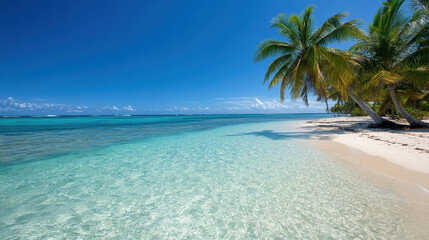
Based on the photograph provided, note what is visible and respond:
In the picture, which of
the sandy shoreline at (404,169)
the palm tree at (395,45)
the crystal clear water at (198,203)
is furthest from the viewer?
the palm tree at (395,45)

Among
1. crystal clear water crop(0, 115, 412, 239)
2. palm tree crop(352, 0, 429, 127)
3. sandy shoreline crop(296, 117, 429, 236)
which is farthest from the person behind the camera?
palm tree crop(352, 0, 429, 127)

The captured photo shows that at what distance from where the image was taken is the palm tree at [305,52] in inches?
356

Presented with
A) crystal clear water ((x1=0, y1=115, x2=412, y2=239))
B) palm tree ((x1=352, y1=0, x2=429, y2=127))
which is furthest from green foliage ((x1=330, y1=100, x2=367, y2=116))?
crystal clear water ((x1=0, y1=115, x2=412, y2=239))

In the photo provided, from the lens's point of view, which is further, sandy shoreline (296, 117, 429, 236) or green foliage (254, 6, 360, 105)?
green foliage (254, 6, 360, 105)

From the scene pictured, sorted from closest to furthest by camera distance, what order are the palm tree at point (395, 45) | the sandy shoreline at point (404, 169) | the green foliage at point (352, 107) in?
the sandy shoreline at point (404, 169) → the palm tree at point (395, 45) → the green foliage at point (352, 107)

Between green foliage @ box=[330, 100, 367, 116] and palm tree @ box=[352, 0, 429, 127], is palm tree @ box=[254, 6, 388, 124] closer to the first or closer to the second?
palm tree @ box=[352, 0, 429, 127]

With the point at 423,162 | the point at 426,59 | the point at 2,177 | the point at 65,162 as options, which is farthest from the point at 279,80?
the point at 2,177

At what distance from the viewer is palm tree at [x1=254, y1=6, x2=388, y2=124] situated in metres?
9.04

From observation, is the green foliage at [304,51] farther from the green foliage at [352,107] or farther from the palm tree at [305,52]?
the green foliage at [352,107]

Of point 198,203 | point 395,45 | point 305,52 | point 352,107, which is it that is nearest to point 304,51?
point 305,52

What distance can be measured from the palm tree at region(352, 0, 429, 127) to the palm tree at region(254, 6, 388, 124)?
44.0 inches

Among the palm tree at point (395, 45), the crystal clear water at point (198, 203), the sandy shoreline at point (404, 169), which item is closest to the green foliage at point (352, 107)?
the palm tree at point (395, 45)

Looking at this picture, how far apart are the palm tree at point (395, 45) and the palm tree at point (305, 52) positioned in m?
1.12

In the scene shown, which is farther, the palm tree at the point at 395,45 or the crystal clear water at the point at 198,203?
the palm tree at the point at 395,45
